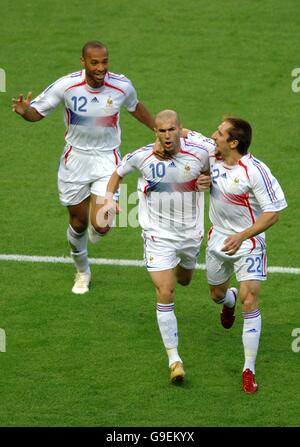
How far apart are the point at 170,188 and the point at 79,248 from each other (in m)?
2.01

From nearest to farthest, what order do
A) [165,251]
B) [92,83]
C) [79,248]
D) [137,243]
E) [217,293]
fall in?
[165,251], [217,293], [92,83], [79,248], [137,243]

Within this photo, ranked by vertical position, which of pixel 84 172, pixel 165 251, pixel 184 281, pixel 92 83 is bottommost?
pixel 184 281

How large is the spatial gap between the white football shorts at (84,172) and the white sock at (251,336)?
2580 mm

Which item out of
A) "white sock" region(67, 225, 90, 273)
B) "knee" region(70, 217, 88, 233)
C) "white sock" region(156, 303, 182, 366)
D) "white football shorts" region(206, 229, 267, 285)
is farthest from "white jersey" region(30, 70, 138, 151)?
"white sock" region(156, 303, 182, 366)

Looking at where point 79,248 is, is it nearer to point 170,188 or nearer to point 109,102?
point 109,102

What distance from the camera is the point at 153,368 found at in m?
11.6

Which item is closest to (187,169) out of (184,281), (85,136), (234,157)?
(234,157)

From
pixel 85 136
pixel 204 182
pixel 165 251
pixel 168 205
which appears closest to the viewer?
pixel 204 182

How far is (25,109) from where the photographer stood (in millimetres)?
12695

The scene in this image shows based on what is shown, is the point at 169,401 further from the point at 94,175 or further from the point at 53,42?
the point at 53,42

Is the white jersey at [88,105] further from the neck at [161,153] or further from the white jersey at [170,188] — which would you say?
the neck at [161,153]

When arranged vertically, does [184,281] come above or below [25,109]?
below

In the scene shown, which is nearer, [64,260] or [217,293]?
[217,293]

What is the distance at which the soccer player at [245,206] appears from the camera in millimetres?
11023
